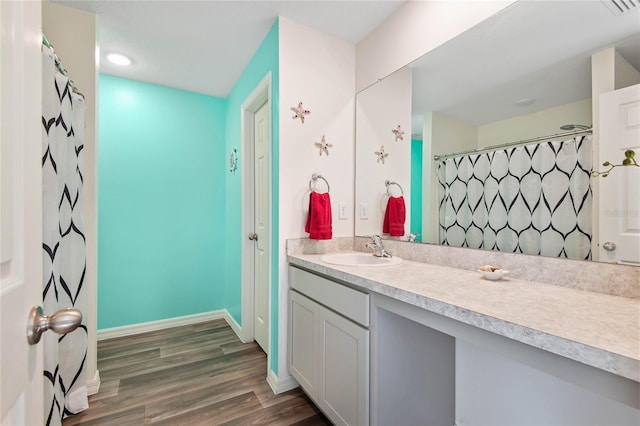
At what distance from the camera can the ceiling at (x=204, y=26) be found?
1.78 metres

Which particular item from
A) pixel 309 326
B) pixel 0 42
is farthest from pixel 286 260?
pixel 0 42

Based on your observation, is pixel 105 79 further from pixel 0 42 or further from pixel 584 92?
pixel 584 92

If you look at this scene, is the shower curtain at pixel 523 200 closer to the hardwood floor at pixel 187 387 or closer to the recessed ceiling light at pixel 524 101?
the recessed ceiling light at pixel 524 101

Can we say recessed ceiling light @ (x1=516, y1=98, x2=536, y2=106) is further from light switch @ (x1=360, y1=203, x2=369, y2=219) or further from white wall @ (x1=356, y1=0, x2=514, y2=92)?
light switch @ (x1=360, y1=203, x2=369, y2=219)

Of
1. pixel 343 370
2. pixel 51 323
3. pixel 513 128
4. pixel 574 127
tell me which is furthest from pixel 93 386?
pixel 574 127

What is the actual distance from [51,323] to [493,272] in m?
1.40

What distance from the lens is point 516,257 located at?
1.27 meters

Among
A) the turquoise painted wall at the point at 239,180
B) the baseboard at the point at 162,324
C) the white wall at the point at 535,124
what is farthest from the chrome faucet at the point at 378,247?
the baseboard at the point at 162,324

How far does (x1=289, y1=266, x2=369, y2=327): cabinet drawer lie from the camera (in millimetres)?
1293

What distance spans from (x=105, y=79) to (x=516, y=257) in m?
3.42

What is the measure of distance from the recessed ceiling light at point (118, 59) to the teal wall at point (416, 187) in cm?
240

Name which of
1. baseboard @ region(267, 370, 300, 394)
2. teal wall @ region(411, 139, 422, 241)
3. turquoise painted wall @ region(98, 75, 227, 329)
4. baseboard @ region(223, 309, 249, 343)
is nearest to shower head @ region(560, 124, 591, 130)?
teal wall @ region(411, 139, 422, 241)

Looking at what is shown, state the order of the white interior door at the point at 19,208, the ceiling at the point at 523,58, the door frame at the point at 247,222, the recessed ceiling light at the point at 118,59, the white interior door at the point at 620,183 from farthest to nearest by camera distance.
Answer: the door frame at the point at 247,222 < the recessed ceiling light at the point at 118,59 < the ceiling at the point at 523,58 < the white interior door at the point at 620,183 < the white interior door at the point at 19,208

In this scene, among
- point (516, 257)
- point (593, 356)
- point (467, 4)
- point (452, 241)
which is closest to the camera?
point (593, 356)
